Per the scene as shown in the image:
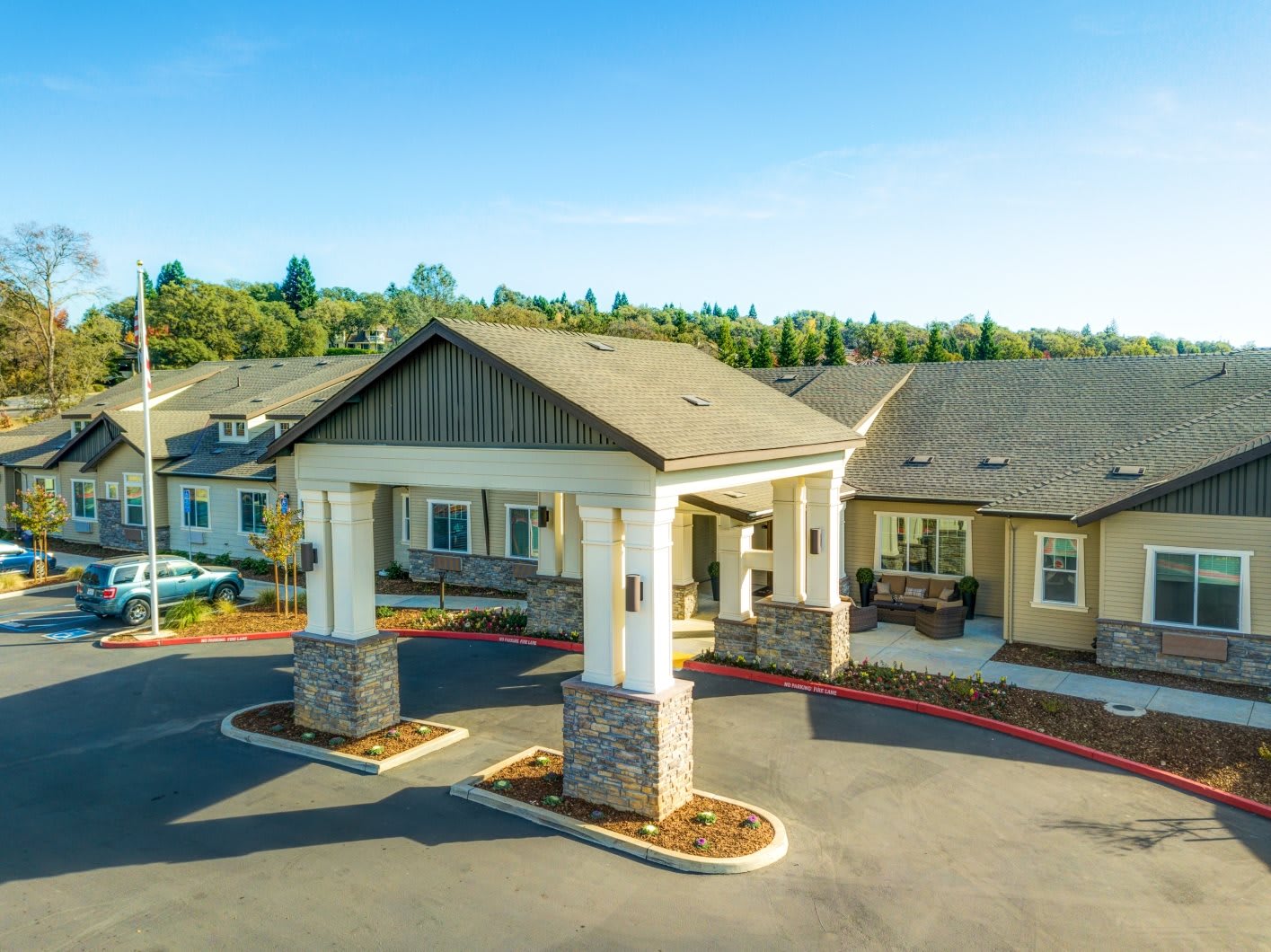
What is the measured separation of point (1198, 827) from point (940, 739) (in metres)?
3.58

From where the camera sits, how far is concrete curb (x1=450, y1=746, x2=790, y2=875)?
9680 mm

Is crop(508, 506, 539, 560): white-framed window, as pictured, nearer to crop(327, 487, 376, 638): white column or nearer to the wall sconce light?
crop(327, 487, 376, 638): white column

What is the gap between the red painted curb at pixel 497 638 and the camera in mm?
19391

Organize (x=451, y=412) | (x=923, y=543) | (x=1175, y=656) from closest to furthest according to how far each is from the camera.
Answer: (x=451, y=412) < (x=1175, y=656) < (x=923, y=543)

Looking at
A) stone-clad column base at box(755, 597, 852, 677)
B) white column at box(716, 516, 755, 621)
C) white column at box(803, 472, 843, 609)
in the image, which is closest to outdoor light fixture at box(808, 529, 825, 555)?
white column at box(803, 472, 843, 609)

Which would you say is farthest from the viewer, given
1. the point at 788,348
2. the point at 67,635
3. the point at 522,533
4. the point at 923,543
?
the point at 788,348

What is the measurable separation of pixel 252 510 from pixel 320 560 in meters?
17.9

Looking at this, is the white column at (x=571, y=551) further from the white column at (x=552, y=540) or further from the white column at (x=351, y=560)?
the white column at (x=351, y=560)

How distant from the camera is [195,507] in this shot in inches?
1235

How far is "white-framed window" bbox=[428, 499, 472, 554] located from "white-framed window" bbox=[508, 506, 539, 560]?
4.73 ft

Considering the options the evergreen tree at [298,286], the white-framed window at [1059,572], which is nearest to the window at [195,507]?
the white-framed window at [1059,572]

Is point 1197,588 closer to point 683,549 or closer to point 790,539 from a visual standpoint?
point 790,539

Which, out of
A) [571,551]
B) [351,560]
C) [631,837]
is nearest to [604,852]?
[631,837]

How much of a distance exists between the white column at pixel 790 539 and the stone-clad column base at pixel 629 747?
19.7 ft
